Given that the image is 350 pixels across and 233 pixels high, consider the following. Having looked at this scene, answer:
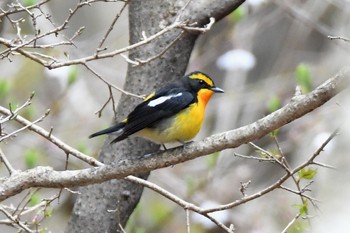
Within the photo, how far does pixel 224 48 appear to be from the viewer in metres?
6.91

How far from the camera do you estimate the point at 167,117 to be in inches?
136

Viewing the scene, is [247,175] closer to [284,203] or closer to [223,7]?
[284,203]

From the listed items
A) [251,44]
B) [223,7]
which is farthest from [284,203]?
[223,7]

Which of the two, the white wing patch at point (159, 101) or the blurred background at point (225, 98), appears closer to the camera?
the white wing patch at point (159, 101)

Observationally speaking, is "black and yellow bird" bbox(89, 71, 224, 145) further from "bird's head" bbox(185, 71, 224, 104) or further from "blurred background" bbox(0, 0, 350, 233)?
"blurred background" bbox(0, 0, 350, 233)

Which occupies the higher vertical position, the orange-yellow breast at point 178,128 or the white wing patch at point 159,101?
the white wing patch at point 159,101

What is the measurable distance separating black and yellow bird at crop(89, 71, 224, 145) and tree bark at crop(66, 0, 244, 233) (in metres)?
0.28

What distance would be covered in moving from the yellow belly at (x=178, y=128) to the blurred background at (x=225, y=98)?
7.08ft

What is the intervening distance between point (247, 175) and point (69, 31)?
2909 mm

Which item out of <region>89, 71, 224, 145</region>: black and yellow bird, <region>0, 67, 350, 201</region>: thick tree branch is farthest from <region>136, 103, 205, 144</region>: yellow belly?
<region>0, 67, 350, 201</region>: thick tree branch

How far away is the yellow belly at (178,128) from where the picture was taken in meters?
3.43

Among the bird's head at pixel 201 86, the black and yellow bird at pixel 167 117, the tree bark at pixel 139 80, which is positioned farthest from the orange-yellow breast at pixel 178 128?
the tree bark at pixel 139 80

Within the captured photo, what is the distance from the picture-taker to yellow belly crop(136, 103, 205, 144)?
3426 mm

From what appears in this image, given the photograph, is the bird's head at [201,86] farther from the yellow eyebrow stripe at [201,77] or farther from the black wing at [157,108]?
the black wing at [157,108]
